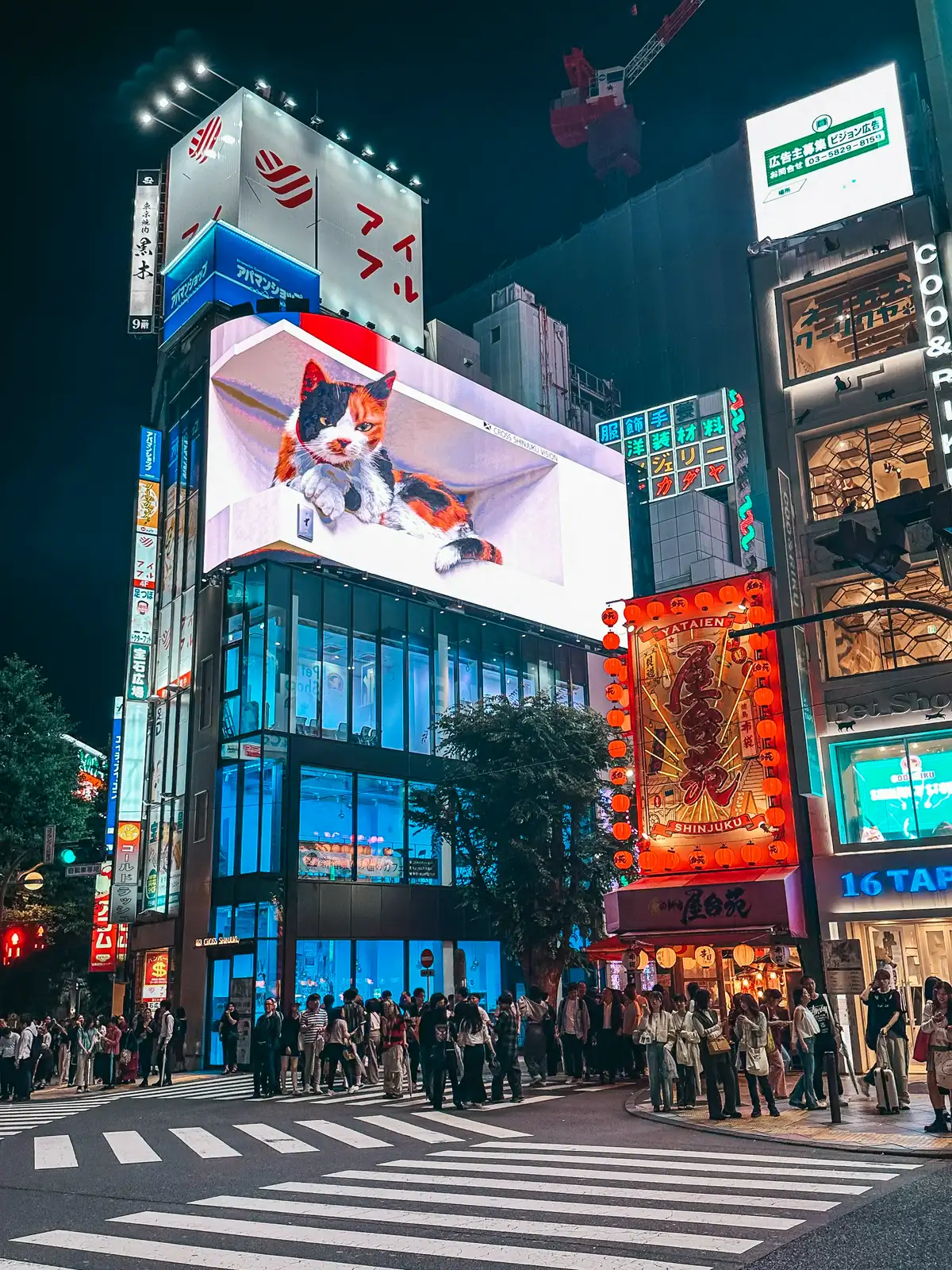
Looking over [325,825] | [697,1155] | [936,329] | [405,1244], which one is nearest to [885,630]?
[936,329]

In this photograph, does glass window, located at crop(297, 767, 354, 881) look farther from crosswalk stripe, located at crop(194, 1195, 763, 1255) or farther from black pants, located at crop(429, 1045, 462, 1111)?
crosswalk stripe, located at crop(194, 1195, 763, 1255)

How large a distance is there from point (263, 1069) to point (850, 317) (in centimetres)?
1958

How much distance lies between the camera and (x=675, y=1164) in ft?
37.5

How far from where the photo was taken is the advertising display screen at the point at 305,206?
4572 cm

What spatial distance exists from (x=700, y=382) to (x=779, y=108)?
46438mm

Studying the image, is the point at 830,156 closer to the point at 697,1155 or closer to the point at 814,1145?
the point at 814,1145

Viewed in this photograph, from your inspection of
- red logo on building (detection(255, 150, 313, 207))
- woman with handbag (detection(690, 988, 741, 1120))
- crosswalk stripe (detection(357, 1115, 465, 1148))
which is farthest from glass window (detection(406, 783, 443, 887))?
red logo on building (detection(255, 150, 313, 207))

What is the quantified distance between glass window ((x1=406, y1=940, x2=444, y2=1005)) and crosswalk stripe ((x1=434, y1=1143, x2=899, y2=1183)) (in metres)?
24.0

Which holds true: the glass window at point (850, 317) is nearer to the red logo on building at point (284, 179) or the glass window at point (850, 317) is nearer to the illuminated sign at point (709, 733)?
the illuminated sign at point (709, 733)

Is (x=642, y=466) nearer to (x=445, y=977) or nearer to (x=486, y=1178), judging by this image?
(x=445, y=977)

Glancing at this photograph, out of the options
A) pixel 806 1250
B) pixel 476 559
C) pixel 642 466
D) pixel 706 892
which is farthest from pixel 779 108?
pixel 642 466

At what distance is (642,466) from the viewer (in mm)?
64625

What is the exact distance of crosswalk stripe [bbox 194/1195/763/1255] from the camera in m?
7.68

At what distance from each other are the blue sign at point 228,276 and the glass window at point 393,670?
41.4 ft
